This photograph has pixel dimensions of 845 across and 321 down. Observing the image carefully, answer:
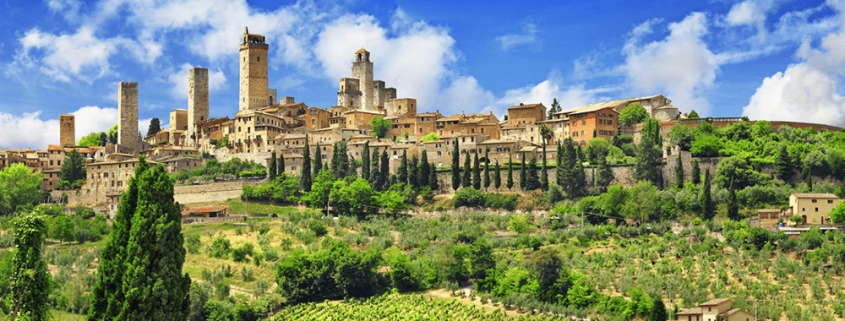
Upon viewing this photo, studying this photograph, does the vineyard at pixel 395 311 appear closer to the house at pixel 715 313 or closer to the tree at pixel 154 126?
the house at pixel 715 313

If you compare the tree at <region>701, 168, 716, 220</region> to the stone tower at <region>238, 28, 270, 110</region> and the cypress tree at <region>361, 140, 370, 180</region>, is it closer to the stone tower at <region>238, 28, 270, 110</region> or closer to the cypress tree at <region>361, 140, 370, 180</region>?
the cypress tree at <region>361, 140, 370, 180</region>

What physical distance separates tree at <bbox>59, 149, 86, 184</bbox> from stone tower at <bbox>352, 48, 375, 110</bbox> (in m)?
42.5

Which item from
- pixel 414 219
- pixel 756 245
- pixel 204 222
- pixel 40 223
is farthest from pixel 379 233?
pixel 40 223

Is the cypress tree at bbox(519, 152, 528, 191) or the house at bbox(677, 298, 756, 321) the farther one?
the cypress tree at bbox(519, 152, 528, 191)

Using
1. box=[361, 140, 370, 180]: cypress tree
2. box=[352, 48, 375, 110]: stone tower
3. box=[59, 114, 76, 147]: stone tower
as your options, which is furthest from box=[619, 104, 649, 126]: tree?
box=[59, 114, 76, 147]: stone tower

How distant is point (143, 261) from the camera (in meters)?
22.5

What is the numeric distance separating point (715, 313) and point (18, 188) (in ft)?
211

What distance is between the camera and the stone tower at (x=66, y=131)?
99.6 meters

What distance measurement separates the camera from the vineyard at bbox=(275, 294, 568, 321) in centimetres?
4419

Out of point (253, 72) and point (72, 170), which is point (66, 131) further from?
point (253, 72)

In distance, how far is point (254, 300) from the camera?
47406 mm

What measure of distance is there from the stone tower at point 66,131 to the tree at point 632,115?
69.7m

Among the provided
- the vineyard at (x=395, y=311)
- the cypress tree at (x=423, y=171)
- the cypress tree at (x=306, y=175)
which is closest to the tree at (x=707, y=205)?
the vineyard at (x=395, y=311)

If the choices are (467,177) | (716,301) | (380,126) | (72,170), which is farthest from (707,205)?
(72,170)
